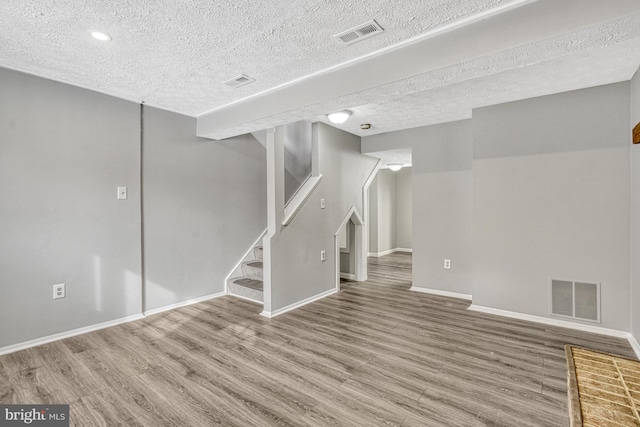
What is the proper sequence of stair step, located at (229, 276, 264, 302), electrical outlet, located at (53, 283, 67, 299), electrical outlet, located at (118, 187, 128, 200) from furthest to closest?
1. stair step, located at (229, 276, 264, 302)
2. electrical outlet, located at (118, 187, 128, 200)
3. electrical outlet, located at (53, 283, 67, 299)

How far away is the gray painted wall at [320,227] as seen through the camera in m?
3.77

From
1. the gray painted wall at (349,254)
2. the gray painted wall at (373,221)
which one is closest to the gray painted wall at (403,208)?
the gray painted wall at (373,221)

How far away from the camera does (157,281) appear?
371 centimetres

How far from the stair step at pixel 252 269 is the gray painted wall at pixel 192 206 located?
0.20m

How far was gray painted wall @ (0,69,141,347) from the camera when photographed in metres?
2.69

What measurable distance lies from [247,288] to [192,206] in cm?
132

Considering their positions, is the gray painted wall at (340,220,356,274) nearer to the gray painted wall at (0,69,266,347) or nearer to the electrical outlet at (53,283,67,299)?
the gray painted wall at (0,69,266,347)

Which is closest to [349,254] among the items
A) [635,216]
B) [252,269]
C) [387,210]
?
[252,269]

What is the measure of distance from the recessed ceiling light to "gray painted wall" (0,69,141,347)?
48.1 inches

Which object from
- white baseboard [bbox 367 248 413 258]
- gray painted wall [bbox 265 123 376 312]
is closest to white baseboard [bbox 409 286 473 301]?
gray painted wall [bbox 265 123 376 312]

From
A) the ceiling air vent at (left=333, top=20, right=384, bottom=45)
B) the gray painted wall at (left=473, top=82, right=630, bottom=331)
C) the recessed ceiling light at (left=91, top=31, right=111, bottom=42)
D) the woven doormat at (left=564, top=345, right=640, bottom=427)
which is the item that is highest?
the recessed ceiling light at (left=91, top=31, right=111, bottom=42)

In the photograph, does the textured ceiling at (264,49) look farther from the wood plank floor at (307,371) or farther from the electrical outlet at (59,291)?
the wood plank floor at (307,371)

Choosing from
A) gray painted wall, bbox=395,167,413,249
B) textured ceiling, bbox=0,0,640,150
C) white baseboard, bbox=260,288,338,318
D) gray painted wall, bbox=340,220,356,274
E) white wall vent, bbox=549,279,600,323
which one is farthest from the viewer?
gray painted wall, bbox=395,167,413,249

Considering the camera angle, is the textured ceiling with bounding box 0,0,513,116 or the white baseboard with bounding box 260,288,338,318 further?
the white baseboard with bounding box 260,288,338,318
